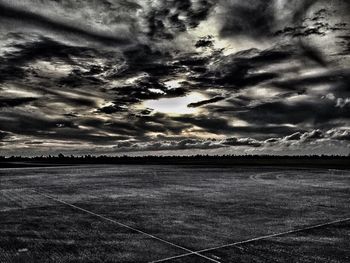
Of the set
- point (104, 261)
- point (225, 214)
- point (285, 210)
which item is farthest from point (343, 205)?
point (104, 261)

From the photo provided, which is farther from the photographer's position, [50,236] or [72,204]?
[72,204]

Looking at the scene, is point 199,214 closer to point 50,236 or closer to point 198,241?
point 198,241

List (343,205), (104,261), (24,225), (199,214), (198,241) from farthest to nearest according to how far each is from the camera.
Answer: (343,205), (199,214), (24,225), (198,241), (104,261)

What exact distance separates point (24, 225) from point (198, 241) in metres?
4.93

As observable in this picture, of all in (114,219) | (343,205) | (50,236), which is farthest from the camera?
(343,205)

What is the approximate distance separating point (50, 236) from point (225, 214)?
522cm

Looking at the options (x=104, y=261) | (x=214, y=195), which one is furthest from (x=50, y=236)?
(x=214, y=195)

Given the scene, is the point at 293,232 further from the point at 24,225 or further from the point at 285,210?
the point at 24,225

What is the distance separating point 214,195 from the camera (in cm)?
1591

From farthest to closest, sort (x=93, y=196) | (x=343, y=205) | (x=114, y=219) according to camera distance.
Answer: (x=93, y=196), (x=343, y=205), (x=114, y=219)

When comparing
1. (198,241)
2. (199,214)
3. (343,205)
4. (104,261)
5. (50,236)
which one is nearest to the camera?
(104,261)

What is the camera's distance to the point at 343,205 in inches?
508

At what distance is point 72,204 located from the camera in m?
13.3

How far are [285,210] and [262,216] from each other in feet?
5.09
